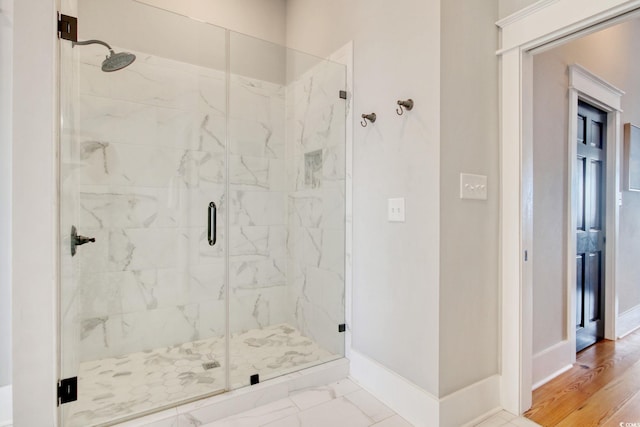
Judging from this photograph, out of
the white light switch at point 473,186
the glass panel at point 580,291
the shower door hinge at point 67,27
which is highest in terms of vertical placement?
the shower door hinge at point 67,27

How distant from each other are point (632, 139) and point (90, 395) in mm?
4531

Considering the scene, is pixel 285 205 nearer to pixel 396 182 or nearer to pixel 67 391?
pixel 396 182

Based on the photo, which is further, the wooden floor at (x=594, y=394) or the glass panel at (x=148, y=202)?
the glass panel at (x=148, y=202)

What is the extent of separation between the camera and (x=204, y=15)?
2688 mm

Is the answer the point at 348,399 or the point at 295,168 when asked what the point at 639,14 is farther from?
the point at 348,399

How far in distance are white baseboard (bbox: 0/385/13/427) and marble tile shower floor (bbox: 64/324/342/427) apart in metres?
0.26

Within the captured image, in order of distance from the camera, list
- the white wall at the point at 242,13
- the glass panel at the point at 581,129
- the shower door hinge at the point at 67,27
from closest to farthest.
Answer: the shower door hinge at the point at 67,27 < the glass panel at the point at 581,129 < the white wall at the point at 242,13

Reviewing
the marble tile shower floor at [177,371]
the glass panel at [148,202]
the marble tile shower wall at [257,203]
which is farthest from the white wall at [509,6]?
the marble tile shower floor at [177,371]

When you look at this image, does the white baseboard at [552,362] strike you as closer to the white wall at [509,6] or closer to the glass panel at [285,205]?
the glass panel at [285,205]

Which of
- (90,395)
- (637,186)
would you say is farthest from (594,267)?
(90,395)

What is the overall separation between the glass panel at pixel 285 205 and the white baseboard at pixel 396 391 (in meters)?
0.22

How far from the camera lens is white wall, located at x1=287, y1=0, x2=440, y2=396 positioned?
1.60 metres

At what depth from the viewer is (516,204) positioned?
5.67ft

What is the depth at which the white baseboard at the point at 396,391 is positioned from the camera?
1593mm
